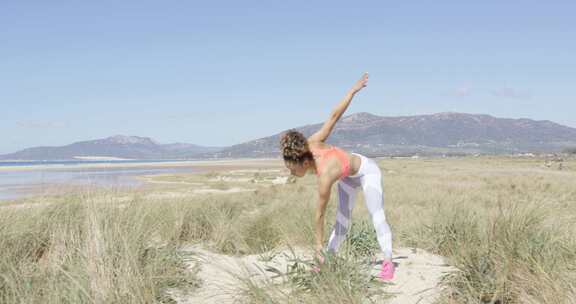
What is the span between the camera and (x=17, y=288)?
4.02 metres

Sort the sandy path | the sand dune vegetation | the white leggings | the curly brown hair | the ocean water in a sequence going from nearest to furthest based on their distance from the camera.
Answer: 1. the sand dune vegetation
2. the curly brown hair
3. the sandy path
4. the white leggings
5. the ocean water

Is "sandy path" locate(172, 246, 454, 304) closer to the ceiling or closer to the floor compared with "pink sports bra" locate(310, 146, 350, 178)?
closer to the floor

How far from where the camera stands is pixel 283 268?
549 centimetres

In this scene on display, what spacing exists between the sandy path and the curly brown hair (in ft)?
3.15

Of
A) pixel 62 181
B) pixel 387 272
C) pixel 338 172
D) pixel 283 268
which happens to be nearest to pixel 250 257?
pixel 283 268

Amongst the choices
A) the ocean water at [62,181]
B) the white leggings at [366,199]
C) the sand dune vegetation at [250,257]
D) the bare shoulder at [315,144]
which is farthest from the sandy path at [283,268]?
the ocean water at [62,181]

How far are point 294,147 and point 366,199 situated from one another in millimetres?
1111

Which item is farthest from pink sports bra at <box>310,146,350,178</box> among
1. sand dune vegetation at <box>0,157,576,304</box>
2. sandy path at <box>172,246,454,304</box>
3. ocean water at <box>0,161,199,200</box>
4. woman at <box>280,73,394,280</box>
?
ocean water at <box>0,161,199,200</box>

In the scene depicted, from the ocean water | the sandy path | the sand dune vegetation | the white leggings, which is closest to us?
the sand dune vegetation

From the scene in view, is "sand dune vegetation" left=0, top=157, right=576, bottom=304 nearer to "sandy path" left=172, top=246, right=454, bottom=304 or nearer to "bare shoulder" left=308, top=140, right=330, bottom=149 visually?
"sandy path" left=172, top=246, right=454, bottom=304

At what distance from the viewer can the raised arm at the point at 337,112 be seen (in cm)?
450

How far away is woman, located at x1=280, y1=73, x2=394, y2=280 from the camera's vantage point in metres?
4.23

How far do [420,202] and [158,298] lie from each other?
1255cm

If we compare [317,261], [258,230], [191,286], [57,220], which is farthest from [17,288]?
[258,230]
